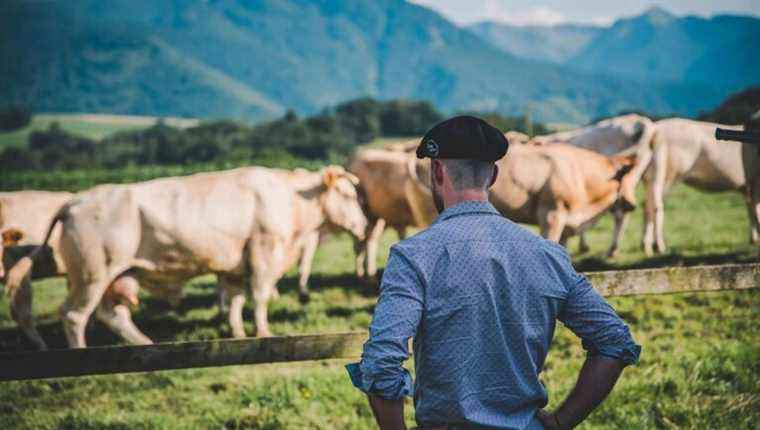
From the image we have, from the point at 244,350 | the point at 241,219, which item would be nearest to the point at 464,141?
the point at 244,350

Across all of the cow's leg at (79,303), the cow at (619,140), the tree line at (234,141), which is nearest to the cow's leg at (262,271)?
the cow's leg at (79,303)

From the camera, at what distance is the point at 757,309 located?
25.6 feet

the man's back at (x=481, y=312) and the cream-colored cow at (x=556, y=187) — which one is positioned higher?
the man's back at (x=481, y=312)

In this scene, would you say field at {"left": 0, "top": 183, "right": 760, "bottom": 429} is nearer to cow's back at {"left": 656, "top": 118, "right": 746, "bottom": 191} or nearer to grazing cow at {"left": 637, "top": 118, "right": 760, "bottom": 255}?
grazing cow at {"left": 637, "top": 118, "right": 760, "bottom": 255}

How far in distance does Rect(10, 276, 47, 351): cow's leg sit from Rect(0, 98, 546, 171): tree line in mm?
63583

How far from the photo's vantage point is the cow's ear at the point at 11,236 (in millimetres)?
7996

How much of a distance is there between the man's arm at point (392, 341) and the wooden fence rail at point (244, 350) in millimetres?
2031

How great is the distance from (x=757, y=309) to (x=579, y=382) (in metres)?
6.89

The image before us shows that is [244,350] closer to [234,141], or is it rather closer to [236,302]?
[236,302]

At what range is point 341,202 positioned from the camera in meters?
9.95

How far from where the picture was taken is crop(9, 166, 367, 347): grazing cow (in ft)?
23.6

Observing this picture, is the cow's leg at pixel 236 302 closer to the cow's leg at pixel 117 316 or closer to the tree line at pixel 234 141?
the cow's leg at pixel 117 316

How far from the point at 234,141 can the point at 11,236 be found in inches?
3705

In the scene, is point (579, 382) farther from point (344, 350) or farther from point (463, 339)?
point (344, 350)
